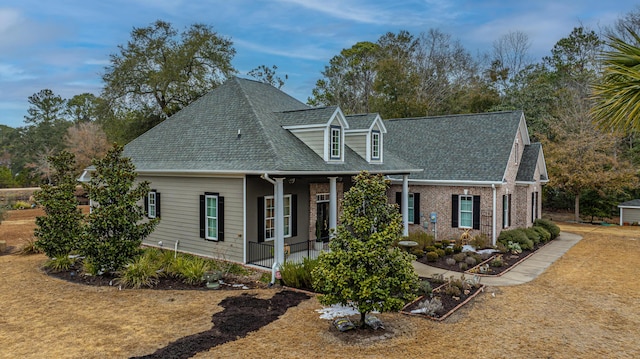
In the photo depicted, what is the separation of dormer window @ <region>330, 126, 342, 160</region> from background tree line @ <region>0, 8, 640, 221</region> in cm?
1166

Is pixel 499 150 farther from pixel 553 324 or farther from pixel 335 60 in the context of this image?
pixel 335 60

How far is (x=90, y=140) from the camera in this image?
39.4 meters

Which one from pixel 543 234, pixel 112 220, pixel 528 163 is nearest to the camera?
pixel 112 220

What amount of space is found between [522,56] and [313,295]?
4358 cm

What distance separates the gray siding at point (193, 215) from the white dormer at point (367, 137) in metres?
6.49

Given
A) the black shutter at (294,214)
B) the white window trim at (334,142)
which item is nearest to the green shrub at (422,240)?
the white window trim at (334,142)

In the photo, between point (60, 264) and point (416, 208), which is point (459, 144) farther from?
point (60, 264)

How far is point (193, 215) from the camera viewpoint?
15.3 m

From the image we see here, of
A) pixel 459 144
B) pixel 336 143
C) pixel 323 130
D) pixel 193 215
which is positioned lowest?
pixel 193 215

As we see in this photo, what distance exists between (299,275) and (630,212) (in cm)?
2943

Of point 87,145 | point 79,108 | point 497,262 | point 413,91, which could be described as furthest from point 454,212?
point 79,108

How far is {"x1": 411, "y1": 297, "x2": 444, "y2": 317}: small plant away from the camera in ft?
31.7

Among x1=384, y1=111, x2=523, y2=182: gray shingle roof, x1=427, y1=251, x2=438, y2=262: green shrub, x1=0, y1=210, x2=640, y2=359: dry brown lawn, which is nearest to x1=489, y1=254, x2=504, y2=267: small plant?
x1=0, y1=210, x2=640, y2=359: dry brown lawn

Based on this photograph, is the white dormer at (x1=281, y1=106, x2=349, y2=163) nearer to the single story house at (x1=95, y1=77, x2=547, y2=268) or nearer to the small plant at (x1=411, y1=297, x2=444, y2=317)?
the single story house at (x1=95, y1=77, x2=547, y2=268)
